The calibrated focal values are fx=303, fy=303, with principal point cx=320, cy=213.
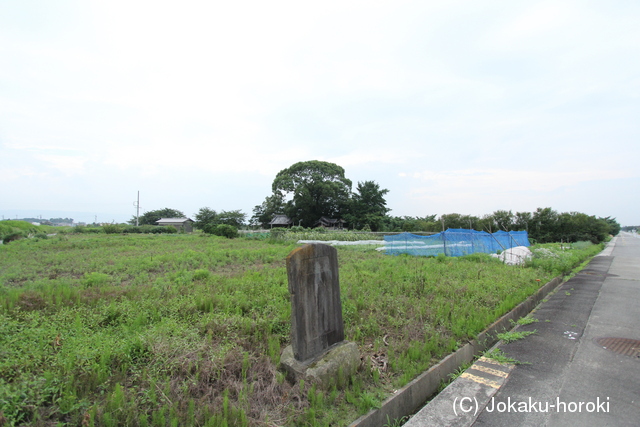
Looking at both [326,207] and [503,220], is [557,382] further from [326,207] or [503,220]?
[326,207]

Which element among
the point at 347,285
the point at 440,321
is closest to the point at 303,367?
the point at 440,321

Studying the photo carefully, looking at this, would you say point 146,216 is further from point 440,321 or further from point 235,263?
point 440,321

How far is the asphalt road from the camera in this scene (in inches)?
108

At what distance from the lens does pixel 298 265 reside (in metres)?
3.26

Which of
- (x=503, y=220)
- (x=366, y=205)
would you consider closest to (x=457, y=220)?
(x=503, y=220)

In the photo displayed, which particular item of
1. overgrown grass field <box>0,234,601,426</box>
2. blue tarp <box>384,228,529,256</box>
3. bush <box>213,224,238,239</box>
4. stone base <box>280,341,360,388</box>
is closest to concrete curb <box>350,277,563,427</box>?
overgrown grass field <box>0,234,601,426</box>

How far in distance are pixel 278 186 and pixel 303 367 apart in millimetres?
40908

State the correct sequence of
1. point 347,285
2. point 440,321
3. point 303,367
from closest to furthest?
point 303,367 < point 440,321 < point 347,285

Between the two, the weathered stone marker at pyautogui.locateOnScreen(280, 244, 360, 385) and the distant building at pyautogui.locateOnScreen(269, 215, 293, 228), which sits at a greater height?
the distant building at pyautogui.locateOnScreen(269, 215, 293, 228)

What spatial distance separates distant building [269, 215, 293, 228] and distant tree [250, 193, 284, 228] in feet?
2.99

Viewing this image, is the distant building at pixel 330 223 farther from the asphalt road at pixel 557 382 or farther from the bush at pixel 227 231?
the asphalt road at pixel 557 382

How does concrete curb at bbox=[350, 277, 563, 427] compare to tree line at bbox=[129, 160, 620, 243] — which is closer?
concrete curb at bbox=[350, 277, 563, 427]

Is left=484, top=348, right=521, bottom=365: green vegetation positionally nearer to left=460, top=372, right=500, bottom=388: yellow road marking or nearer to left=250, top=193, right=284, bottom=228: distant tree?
left=460, top=372, right=500, bottom=388: yellow road marking

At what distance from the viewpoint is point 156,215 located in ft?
202
